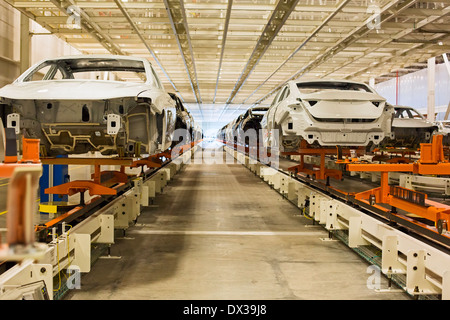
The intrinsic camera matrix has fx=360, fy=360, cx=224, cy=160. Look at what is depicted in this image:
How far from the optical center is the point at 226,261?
11.9 feet

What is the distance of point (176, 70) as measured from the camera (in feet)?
51.4

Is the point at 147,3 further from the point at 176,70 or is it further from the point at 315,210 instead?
the point at 176,70

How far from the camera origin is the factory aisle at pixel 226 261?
2.90 meters

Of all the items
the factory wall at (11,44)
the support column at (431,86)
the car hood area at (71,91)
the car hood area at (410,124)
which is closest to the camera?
the car hood area at (71,91)

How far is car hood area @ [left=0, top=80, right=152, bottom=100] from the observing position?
3516 mm

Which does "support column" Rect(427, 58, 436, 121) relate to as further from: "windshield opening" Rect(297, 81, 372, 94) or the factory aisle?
the factory aisle

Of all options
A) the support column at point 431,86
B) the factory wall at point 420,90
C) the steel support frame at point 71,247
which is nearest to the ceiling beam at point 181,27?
the steel support frame at point 71,247

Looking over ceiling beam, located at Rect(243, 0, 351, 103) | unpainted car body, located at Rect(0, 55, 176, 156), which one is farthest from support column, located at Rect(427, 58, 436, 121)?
unpainted car body, located at Rect(0, 55, 176, 156)

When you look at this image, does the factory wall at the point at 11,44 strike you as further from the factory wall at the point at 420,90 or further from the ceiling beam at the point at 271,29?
the factory wall at the point at 420,90

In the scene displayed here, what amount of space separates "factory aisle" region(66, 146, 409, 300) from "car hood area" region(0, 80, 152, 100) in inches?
65.5

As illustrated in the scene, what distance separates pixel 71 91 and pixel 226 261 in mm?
2297

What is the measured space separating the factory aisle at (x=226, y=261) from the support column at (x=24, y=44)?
20.0 feet
